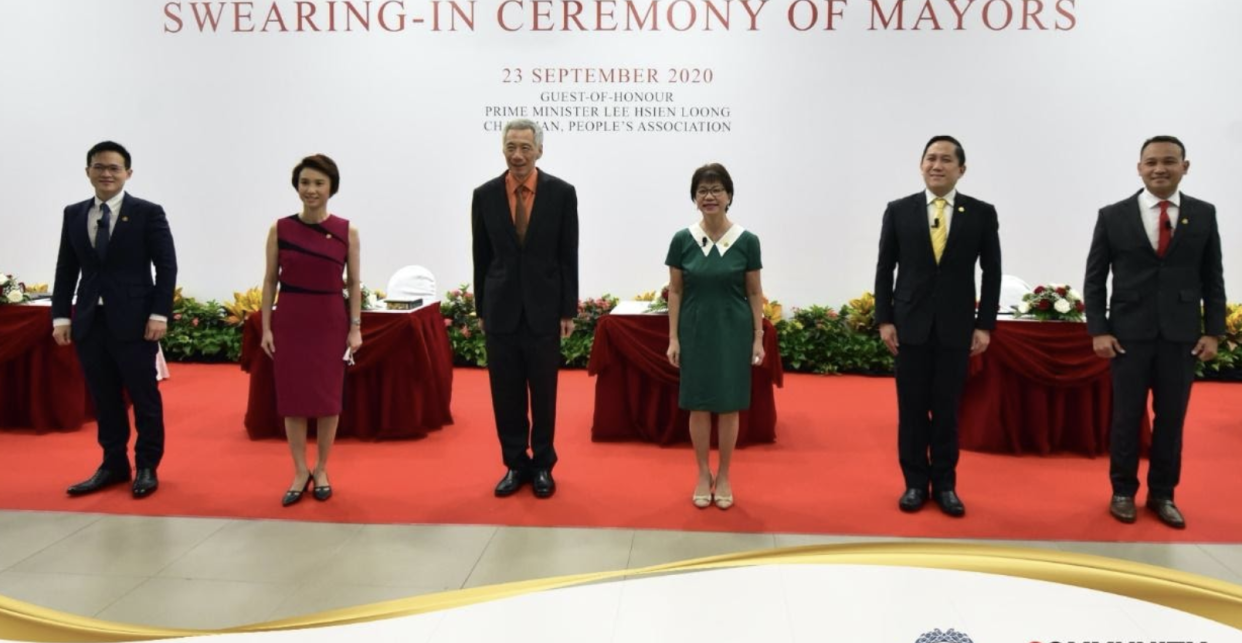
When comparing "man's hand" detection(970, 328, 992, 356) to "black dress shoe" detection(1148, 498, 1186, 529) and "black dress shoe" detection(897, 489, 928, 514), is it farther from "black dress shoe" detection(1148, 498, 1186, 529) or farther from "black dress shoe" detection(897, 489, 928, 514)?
"black dress shoe" detection(1148, 498, 1186, 529)

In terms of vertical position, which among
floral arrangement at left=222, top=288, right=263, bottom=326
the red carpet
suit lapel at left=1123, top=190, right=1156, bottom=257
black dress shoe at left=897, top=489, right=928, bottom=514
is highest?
suit lapel at left=1123, top=190, right=1156, bottom=257

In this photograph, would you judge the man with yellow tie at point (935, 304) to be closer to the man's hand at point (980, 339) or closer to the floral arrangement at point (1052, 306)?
the man's hand at point (980, 339)

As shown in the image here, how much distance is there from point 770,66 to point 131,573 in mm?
5538

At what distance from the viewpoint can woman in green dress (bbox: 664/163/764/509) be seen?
10.5ft

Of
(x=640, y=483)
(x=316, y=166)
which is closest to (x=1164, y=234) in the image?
(x=640, y=483)

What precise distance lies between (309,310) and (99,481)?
119 cm

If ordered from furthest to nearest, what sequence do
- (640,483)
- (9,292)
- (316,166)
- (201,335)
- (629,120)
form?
(201,335) → (629,120) → (9,292) → (640,483) → (316,166)

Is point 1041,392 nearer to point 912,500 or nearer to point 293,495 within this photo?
point 912,500

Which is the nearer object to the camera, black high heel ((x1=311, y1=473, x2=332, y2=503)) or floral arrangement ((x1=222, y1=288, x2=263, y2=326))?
black high heel ((x1=311, y1=473, x2=332, y2=503))

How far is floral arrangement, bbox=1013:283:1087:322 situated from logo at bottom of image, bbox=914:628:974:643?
2558 mm

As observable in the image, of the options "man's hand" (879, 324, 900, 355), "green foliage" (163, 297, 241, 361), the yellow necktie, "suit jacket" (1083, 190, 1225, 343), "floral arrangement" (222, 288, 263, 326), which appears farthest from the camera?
"green foliage" (163, 297, 241, 361)

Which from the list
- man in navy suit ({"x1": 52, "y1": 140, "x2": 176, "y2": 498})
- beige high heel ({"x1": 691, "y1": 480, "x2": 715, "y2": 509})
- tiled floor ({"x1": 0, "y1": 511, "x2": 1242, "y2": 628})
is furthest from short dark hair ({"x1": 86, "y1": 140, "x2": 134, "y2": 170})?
Result: beige high heel ({"x1": 691, "y1": 480, "x2": 715, "y2": 509})

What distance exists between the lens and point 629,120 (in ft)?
21.9

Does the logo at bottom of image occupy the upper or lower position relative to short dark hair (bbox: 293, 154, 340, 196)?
lower
